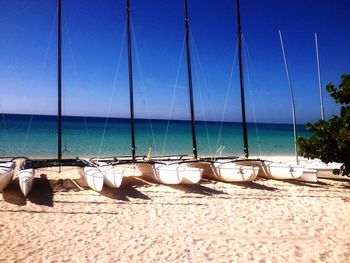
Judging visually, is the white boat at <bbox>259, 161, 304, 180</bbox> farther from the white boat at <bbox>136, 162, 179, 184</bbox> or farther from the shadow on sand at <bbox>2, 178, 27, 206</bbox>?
the shadow on sand at <bbox>2, 178, 27, 206</bbox>

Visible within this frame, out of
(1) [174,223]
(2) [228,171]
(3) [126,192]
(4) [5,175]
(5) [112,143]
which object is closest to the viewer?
(1) [174,223]

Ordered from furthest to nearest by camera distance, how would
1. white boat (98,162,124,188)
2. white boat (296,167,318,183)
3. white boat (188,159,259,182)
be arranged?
white boat (296,167,318,183), white boat (188,159,259,182), white boat (98,162,124,188)

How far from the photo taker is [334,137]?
1074cm

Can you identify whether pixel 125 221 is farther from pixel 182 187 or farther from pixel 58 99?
pixel 58 99

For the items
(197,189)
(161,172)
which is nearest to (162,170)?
(161,172)

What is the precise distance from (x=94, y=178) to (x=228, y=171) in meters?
5.53

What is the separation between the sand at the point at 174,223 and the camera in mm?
6789

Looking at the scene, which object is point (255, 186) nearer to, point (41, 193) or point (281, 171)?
point (281, 171)

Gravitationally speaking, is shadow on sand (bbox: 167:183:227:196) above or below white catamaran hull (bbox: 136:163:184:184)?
below

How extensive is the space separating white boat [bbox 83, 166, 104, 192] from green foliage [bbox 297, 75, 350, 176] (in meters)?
7.62

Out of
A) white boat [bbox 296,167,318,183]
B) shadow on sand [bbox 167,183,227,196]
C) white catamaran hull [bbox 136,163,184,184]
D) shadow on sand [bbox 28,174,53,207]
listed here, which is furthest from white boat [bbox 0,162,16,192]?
white boat [bbox 296,167,318,183]

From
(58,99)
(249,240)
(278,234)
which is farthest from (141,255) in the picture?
(58,99)

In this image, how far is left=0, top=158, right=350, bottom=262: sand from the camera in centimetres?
679

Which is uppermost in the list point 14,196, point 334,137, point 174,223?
point 334,137
